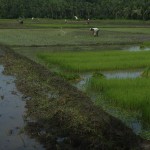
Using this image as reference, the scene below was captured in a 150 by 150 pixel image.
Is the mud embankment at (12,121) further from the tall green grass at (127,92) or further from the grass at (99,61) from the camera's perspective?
the grass at (99,61)

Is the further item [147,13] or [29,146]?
[147,13]

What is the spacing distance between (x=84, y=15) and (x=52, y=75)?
5591 centimetres

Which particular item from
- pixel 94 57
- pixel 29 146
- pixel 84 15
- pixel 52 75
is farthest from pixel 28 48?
pixel 84 15

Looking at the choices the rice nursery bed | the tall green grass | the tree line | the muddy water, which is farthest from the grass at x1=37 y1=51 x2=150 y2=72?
the tree line

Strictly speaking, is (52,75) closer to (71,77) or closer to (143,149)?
(71,77)

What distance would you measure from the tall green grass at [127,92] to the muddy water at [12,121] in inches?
72.5

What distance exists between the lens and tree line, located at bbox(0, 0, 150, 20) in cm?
5884

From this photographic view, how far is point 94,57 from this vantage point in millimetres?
14688

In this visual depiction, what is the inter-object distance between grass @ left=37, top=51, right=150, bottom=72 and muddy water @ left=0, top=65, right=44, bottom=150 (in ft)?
9.81

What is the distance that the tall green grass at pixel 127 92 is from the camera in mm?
7239

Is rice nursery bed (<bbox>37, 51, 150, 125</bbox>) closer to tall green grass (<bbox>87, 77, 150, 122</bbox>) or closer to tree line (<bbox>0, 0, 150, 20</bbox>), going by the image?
tall green grass (<bbox>87, 77, 150, 122</bbox>)

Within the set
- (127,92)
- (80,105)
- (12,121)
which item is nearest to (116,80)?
(127,92)

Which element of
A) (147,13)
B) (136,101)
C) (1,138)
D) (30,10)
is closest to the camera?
(1,138)

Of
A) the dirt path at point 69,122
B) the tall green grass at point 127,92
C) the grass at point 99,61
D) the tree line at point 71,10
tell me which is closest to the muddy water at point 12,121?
the dirt path at point 69,122
